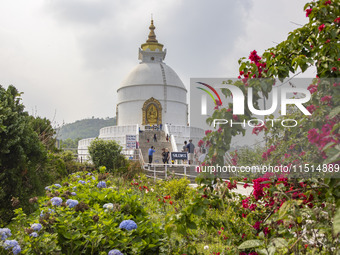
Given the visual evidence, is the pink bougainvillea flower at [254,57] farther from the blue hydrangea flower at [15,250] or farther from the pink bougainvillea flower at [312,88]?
the blue hydrangea flower at [15,250]

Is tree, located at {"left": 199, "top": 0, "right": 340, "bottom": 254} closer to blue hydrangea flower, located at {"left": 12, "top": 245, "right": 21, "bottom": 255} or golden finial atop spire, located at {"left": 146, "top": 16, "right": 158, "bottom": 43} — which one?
blue hydrangea flower, located at {"left": 12, "top": 245, "right": 21, "bottom": 255}

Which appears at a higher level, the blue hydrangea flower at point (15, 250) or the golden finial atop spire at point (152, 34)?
the golden finial atop spire at point (152, 34)

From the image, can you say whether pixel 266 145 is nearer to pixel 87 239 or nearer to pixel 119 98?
pixel 87 239

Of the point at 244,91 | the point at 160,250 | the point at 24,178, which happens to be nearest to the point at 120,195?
the point at 160,250

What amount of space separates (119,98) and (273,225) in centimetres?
3920

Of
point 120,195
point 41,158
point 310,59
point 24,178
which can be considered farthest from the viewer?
point 41,158

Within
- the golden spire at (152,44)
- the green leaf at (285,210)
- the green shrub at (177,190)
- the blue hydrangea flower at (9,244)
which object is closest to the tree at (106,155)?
the green shrub at (177,190)

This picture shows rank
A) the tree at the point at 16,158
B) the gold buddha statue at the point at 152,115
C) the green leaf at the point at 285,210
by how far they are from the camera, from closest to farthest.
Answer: the green leaf at the point at 285,210
the tree at the point at 16,158
the gold buddha statue at the point at 152,115

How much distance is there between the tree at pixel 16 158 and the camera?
482 cm

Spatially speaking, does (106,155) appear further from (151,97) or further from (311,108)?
(151,97)

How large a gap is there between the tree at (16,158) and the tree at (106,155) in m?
7.88

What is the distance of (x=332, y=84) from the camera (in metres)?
2.58

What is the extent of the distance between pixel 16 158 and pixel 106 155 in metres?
8.47

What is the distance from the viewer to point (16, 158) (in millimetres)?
4992
